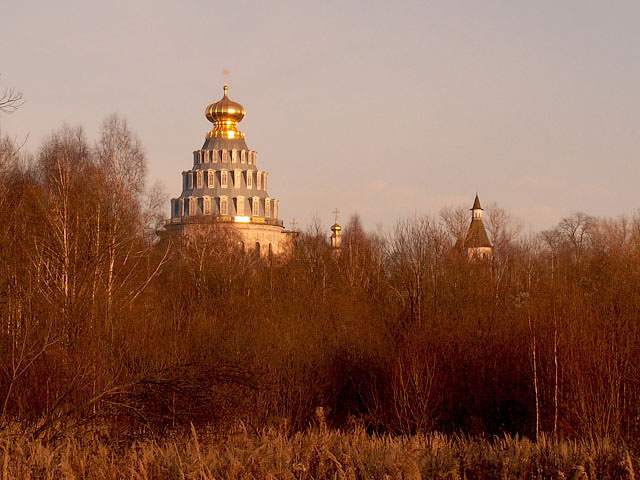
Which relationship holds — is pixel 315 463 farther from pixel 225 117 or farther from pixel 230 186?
pixel 225 117

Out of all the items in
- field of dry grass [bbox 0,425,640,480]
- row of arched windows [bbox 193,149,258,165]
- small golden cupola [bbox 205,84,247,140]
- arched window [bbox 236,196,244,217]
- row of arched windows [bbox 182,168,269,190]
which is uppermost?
small golden cupola [bbox 205,84,247,140]

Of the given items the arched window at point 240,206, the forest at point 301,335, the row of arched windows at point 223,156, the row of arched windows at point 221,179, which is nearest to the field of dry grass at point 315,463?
the forest at point 301,335

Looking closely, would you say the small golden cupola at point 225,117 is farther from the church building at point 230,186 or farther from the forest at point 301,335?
the forest at point 301,335

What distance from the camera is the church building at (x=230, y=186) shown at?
68.5m

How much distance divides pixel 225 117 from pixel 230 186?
6652 millimetres

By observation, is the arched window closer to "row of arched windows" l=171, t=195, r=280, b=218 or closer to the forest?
"row of arched windows" l=171, t=195, r=280, b=218

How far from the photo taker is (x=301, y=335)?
66.6 feet

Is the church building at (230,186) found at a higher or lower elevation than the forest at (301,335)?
higher

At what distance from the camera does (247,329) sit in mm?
20094

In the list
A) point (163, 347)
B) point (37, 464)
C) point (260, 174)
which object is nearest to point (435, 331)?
point (163, 347)

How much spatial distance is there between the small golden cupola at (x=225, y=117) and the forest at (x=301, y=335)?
4519cm

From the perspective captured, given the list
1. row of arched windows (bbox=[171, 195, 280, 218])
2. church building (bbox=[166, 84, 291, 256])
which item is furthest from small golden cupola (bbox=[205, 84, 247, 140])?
row of arched windows (bbox=[171, 195, 280, 218])

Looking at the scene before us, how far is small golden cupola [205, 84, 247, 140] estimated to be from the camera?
73.6m

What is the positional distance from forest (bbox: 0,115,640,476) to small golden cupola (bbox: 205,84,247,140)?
4519 centimetres
